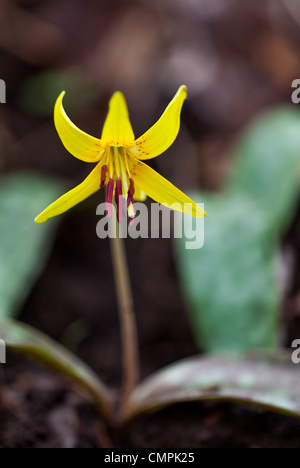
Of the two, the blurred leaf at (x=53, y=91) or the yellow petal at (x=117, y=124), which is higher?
the blurred leaf at (x=53, y=91)

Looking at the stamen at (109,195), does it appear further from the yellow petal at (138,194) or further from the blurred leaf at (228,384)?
the blurred leaf at (228,384)

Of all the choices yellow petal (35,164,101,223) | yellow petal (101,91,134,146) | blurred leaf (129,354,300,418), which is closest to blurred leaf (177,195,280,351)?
blurred leaf (129,354,300,418)

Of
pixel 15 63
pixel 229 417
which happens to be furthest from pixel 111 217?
pixel 15 63

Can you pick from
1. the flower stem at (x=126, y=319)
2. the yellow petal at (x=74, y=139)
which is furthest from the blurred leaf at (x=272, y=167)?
the yellow petal at (x=74, y=139)

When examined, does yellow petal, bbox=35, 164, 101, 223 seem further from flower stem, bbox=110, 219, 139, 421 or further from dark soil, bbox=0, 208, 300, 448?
dark soil, bbox=0, 208, 300, 448

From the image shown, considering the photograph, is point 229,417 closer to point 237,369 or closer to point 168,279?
point 237,369

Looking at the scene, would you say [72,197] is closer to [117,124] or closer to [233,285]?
[117,124]

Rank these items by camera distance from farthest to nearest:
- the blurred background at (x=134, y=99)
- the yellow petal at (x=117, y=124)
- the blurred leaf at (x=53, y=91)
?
the blurred leaf at (x=53, y=91) → the blurred background at (x=134, y=99) → the yellow petal at (x=117, y=124)
